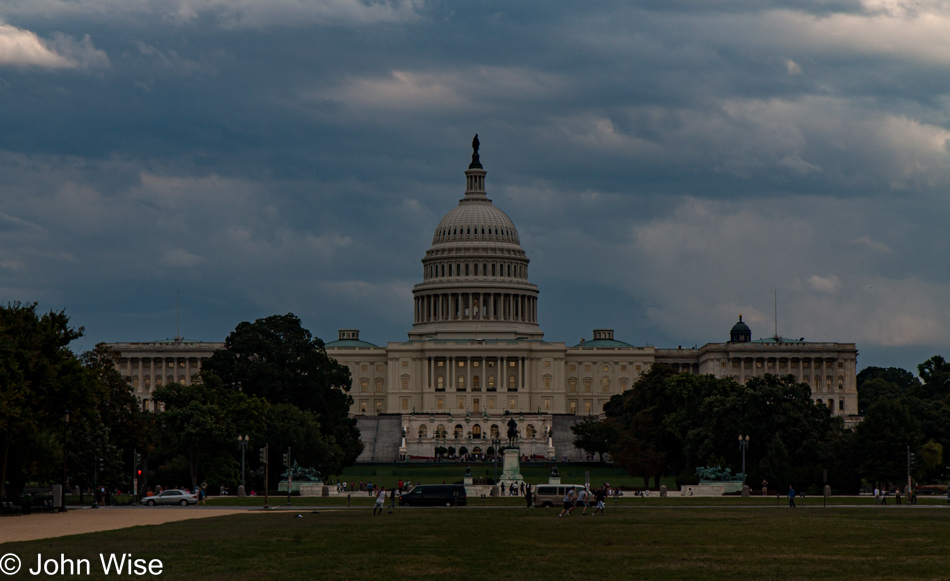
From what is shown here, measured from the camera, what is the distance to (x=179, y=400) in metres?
95.8

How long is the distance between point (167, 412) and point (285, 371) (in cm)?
2533

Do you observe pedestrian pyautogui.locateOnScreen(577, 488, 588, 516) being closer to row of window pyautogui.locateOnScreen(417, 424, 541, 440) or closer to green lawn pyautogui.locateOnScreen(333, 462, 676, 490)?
green lawn pyautogui.locateOnScreen(333, 462, 676, 490)

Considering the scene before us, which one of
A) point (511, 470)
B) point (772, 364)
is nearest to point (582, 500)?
point (511, 470)

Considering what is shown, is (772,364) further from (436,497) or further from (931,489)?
(436,497)

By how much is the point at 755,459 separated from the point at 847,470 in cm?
977

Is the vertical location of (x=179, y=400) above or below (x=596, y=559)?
above

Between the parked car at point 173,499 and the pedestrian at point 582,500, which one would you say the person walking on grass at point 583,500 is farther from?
the parked car at point 173,499

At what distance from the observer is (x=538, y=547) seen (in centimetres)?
4200

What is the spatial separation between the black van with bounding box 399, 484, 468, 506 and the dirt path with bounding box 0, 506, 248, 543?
8.29 metres

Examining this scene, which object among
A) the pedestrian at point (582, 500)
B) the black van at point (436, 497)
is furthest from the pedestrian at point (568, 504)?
the black van at point (436, 497)

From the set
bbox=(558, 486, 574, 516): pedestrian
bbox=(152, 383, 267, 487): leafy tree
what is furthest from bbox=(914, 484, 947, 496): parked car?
bbox=(152, 383, 267, 487): leafy tree

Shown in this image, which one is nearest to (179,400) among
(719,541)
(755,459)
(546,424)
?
(755,459)

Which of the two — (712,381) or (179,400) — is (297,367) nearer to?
(179,400)

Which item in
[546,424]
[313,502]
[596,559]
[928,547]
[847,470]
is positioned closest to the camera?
[596,559]
